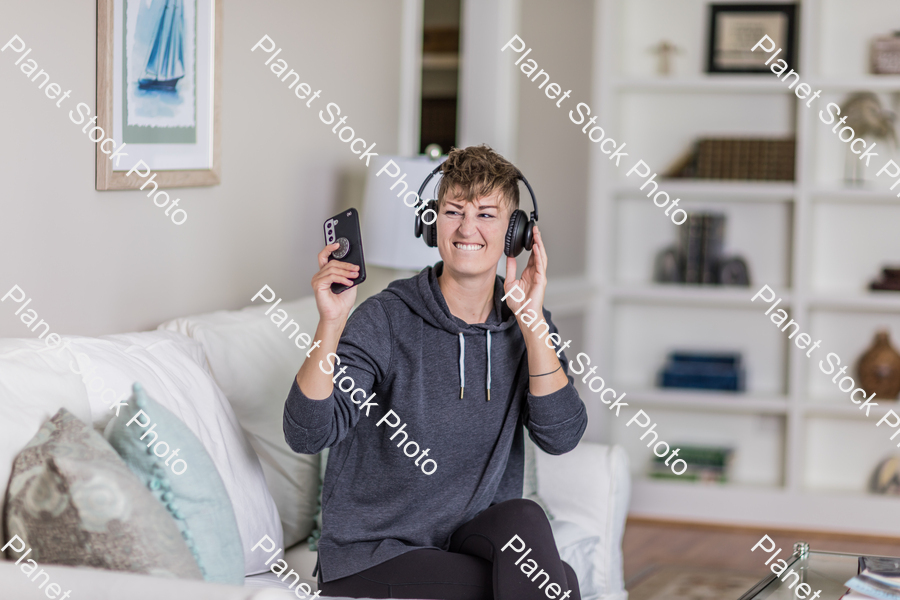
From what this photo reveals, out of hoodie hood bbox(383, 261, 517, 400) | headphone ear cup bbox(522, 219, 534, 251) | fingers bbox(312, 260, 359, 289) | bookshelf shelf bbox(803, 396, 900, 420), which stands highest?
headphone ear cup bbox(522, 219, 534, 251)

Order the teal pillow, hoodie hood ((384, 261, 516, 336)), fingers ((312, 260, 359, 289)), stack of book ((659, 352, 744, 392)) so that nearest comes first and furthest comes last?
the teal pillow → fingers ((312, 260, 359, 289)) → hoodie hood ((384, 261, 516, 336)) → stack of book ((659, 352, 744, 392))

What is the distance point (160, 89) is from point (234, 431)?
2.35 feet

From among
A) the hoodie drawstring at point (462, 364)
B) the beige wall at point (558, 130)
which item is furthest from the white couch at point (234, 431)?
the beige wall at point (558, 130)

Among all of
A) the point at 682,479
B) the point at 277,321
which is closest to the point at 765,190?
the point at 682,479

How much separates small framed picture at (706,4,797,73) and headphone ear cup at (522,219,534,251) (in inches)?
87.6

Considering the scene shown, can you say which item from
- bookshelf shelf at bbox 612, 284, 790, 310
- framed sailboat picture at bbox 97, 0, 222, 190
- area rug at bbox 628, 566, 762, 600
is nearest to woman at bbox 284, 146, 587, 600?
framed sailboat picture at bbox 97, 0, 222, 190

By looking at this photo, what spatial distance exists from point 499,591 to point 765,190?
7.94 ft

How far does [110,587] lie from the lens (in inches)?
39.3

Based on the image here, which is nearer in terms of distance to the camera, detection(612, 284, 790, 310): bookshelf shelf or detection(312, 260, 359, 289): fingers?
detection(312, 260, 359, 289): fingers

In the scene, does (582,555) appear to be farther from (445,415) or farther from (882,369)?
(882,369)

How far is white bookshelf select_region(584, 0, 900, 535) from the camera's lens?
11.1 feet

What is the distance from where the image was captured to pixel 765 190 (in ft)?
11.1

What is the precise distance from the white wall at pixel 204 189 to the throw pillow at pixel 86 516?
470mm

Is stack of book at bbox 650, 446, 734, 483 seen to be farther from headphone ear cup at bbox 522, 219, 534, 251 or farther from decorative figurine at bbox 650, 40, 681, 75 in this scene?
headphone ear cup at bbox 522, 219, 534, 251
